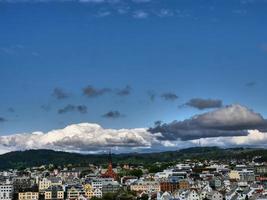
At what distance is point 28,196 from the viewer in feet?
327

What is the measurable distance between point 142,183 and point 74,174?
1944 inches

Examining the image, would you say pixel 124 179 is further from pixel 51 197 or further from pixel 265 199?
pixel 265 199

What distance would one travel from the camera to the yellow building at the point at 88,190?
3958 inches

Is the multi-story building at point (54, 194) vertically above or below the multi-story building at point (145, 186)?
below

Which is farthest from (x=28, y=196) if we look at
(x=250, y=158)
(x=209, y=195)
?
(x=250, y=158)

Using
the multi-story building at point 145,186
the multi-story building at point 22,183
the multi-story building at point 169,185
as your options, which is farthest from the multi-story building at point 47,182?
the multi-story building at point 169,185

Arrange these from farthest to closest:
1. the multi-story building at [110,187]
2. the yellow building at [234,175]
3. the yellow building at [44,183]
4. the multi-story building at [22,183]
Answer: the yellow building at [234,175] < the multi-story building at [22,183] < the yellow building at [44,183] < the multi-story building at [110,187]

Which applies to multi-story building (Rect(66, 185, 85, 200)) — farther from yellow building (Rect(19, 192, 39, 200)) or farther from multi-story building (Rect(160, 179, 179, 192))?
multi-story building (Rect(160, 179, 179, 192))

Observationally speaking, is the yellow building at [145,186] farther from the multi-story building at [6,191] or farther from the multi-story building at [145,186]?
the multi-story building at [6,191]

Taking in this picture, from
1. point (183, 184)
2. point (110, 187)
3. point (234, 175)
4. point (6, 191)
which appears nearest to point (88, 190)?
point (110, 187)

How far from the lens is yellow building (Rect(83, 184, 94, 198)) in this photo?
10054 centimetres

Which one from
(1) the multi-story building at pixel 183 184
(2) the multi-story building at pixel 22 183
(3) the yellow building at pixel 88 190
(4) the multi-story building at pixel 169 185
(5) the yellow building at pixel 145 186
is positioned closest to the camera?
(3) the yellow building at pixel 88 190

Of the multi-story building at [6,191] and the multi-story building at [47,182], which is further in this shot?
the multi-story building at [47,182]

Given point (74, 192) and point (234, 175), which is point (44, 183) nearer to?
point (74, 192)
